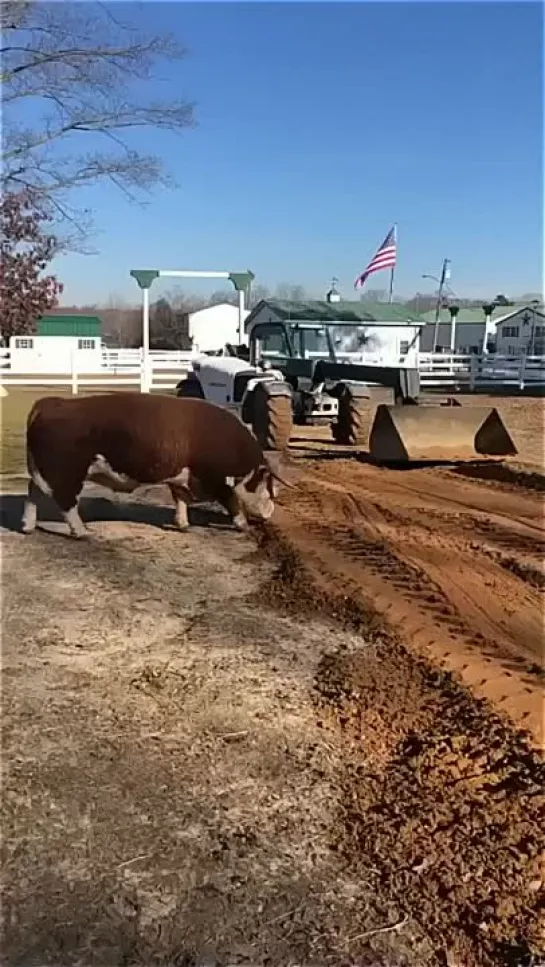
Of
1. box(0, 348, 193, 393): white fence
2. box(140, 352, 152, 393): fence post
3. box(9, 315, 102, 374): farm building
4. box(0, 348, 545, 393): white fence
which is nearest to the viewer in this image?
box(140, 352, 152, 393): fence post

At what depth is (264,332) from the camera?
55.9 feet

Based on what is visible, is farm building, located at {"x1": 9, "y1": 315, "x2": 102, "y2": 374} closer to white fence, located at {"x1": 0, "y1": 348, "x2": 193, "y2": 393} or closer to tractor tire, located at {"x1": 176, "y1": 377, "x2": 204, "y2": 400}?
white fence, located at {"x1": 0, "y1": 348, "x2": 193, "y2": 393}

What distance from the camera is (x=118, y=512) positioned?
27.6 feet

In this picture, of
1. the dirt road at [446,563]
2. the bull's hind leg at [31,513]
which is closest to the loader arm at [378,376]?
the dirt road at [446,563]

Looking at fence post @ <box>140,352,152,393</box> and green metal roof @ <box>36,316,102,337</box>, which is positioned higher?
green metal roof @ <box>36,316,102,337</box>

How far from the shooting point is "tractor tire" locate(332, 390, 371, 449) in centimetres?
1405

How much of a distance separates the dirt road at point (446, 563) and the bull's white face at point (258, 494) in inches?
8.0

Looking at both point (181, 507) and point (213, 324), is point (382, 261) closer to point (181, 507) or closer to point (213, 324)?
point (181, 507)

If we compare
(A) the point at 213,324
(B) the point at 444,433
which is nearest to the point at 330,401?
(B) the point at 444,433

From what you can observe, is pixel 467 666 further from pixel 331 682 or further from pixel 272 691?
pixel 272 691

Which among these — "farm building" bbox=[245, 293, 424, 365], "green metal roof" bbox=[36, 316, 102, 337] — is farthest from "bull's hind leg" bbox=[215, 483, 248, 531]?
"green metal roof" bbox=[36, 316, 102, 337]

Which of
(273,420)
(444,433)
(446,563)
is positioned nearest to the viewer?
(446,563)

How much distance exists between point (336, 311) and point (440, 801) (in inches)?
856

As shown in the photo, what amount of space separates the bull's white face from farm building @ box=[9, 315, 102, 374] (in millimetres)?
15666
